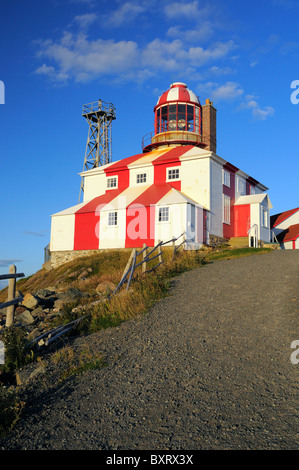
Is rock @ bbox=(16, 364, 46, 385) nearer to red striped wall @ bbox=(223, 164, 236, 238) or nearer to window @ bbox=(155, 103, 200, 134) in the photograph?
red striped wall @ bbox=(223, 164, 236, 238)

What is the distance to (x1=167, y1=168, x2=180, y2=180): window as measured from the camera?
2739 cm

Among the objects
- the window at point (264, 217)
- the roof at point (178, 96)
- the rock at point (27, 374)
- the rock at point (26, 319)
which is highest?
the roof at point (178, 96)

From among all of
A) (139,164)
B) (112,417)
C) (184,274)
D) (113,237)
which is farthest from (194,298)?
(139,164)

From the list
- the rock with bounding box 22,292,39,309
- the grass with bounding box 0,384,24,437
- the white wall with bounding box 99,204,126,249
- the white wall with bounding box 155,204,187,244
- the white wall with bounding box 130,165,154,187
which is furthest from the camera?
the white wall with bounding box 130,165,154,187

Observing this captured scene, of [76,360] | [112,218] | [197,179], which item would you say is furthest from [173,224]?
[76,360]

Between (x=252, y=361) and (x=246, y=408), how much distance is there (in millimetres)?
1607

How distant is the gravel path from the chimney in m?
22.1

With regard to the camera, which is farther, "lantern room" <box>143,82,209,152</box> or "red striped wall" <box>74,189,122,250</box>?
"lantern room" <box>143,82,209,152</box>

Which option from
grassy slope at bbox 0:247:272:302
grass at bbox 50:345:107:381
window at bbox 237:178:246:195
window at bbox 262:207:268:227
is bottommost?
grass at bbox 50:345:107:381

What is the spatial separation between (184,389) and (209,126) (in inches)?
1078

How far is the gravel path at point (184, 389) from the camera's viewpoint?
4.79 meters

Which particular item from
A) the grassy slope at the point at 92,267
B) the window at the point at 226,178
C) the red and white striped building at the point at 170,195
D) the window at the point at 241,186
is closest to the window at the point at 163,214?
the red and white striped building at the point at 170,195

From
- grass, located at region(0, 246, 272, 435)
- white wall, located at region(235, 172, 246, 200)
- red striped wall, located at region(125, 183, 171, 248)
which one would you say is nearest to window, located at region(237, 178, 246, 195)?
white wall, located at region(235, 172, 246, 200)

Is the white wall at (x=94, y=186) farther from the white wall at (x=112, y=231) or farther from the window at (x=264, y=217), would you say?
the window at (x=264, y=217)
